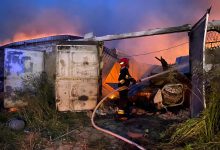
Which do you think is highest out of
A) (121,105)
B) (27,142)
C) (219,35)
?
(219,35)

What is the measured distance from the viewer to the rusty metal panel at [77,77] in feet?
33.6

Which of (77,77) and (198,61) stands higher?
(198,61)

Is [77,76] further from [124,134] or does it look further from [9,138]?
[9,138]

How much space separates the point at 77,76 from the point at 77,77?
0.03 m

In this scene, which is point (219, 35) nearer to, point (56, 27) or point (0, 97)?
point (0, 97)

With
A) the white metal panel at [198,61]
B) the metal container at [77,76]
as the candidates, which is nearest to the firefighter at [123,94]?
the metal container at [77,76]

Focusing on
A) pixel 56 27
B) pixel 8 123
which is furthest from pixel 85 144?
pixel 56 27

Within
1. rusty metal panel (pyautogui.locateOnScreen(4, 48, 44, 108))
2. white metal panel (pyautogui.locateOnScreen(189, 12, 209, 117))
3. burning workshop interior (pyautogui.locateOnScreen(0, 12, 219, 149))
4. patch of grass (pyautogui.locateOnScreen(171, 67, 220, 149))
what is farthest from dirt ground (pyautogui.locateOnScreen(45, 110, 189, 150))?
rusty metal panel (pyautogui.locateOnScreen(4, 48, 44, 108))

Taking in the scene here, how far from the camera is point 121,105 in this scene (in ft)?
31.0

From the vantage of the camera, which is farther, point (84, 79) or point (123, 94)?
point (84, 79)

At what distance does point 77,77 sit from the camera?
1030 cm

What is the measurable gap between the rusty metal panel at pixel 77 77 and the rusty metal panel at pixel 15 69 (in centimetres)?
161

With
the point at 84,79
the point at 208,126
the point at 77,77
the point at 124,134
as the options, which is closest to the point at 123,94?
the point at 84,79

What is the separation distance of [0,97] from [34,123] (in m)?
3.35
